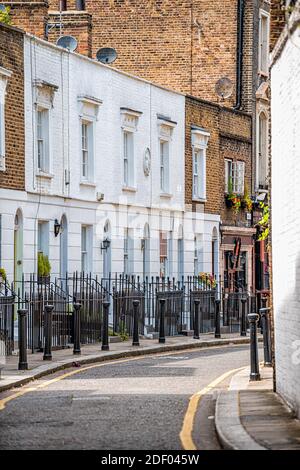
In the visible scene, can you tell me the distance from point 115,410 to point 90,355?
33.6 feet

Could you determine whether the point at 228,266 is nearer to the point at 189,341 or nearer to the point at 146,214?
the point at 146,214

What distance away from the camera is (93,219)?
37.1m

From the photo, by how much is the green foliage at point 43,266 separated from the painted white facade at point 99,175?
30 centimetres

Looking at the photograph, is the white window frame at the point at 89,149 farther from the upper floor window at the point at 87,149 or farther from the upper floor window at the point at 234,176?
the upper floor window at the point at 234,176

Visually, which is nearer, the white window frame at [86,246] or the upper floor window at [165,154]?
the white window frame at [86,246]

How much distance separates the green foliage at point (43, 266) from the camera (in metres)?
33.2

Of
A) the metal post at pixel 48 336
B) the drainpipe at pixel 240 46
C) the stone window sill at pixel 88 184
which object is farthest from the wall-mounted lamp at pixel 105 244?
the drainpipe at pixel 240 46

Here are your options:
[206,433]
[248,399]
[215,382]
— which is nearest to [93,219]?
[215,382]

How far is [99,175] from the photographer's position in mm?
37438

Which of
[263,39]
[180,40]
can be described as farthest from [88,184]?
[263,39]

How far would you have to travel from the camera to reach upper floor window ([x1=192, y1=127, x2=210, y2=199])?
45094 mm

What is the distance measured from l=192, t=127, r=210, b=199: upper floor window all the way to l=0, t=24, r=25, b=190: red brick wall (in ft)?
42.8

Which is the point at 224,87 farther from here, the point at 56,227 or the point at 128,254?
the point at 56,227

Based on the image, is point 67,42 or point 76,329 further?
point 67,42
